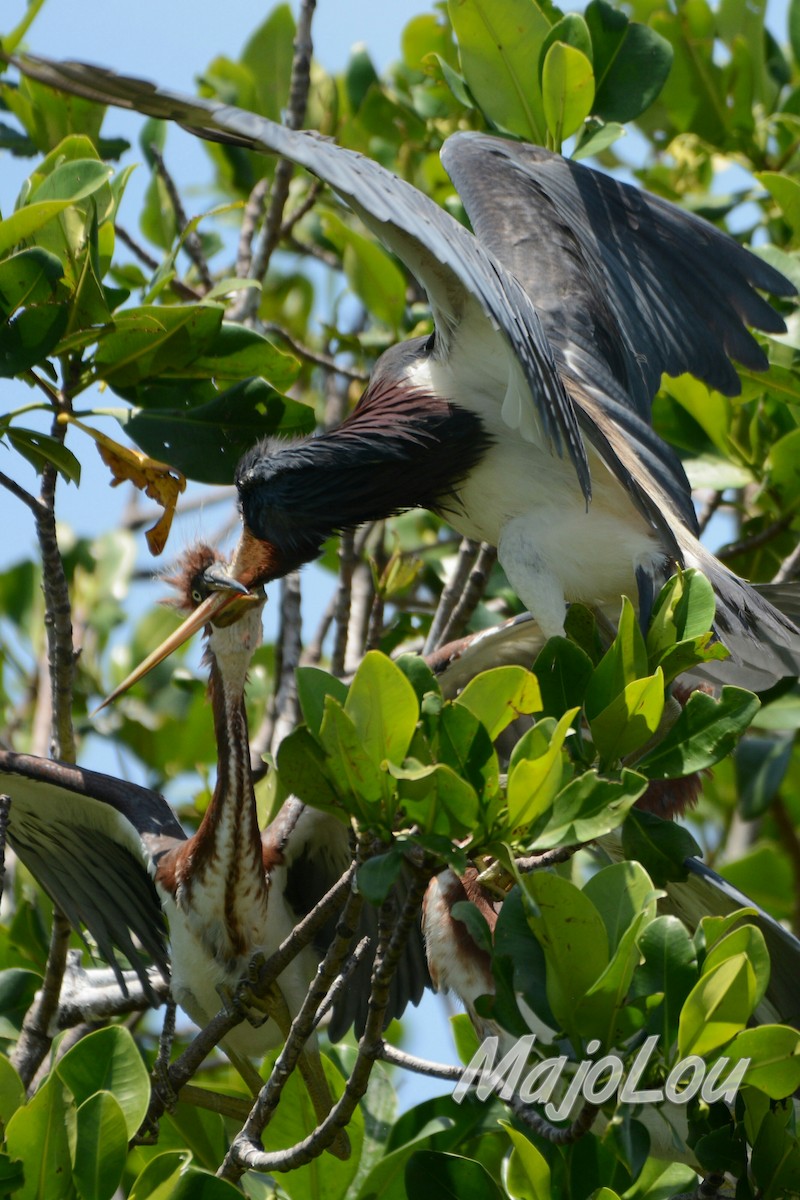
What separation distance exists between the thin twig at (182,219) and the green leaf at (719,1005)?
3203mm

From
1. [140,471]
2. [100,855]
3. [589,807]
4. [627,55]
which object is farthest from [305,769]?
[627,55]

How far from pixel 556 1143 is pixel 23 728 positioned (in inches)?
137

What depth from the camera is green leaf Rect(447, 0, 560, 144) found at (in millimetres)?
3949

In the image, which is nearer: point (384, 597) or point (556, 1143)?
point (556, 1143)

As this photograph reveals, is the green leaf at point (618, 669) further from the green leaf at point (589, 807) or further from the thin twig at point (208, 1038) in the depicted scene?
the thin twig at point (208, 1038)

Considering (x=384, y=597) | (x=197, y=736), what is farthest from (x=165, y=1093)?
(x=197, y=736)

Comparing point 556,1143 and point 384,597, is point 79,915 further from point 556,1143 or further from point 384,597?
point 556,1143

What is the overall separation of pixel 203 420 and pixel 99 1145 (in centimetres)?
185

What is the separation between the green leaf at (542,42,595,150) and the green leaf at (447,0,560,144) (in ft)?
0.34

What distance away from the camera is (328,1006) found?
9.00ft

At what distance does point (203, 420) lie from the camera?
367 centimetres

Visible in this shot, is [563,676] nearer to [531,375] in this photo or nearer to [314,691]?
[314,691]

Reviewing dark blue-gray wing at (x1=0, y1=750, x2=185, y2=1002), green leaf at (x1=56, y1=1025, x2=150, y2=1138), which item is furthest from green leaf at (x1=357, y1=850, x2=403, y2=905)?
dark blue-gray wing at (x1=0, y1=750, x2=185, y2=1002)

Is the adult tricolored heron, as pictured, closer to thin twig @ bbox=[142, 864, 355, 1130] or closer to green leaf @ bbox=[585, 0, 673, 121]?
thin twig @ bbox=[142, 864, 355, 1130]
